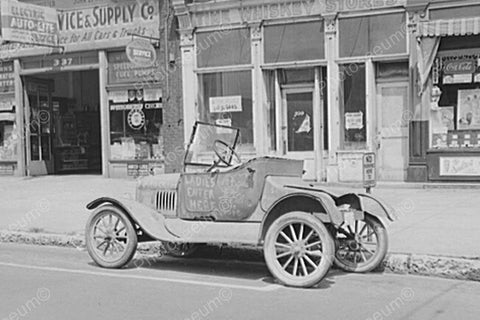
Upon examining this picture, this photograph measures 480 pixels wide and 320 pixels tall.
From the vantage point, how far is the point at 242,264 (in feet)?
27.7

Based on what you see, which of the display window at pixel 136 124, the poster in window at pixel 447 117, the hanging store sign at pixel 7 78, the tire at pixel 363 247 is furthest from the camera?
the hanging store sign at pixel 7 78

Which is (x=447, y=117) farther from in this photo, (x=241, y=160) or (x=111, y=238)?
(x=111, y=238)

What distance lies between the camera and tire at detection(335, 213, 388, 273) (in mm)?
7496

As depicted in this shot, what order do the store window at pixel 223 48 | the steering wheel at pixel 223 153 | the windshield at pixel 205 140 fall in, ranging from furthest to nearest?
the store window at pixel 223 48 < the windshield at pixel 205 140 < the steering wheel at pixel 223 153

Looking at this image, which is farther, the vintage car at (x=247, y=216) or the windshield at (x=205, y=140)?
the windshield at (x=205, y=140)

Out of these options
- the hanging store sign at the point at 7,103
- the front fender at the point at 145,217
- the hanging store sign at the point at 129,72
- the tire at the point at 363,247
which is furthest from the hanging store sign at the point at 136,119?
the tire at the point at 363,247

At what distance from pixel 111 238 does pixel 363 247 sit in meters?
3.17

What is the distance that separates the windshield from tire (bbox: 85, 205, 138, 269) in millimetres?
1107

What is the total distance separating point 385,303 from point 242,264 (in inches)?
103

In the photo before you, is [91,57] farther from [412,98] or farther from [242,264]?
[242,264]

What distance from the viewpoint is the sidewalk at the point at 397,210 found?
846 centimetres

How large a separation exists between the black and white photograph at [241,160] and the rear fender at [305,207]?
2 cm

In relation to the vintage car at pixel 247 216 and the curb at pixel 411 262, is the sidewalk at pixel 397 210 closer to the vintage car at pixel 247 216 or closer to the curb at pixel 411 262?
the curb at pixel 411 262

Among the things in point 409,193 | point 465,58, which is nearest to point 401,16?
point 465,58
